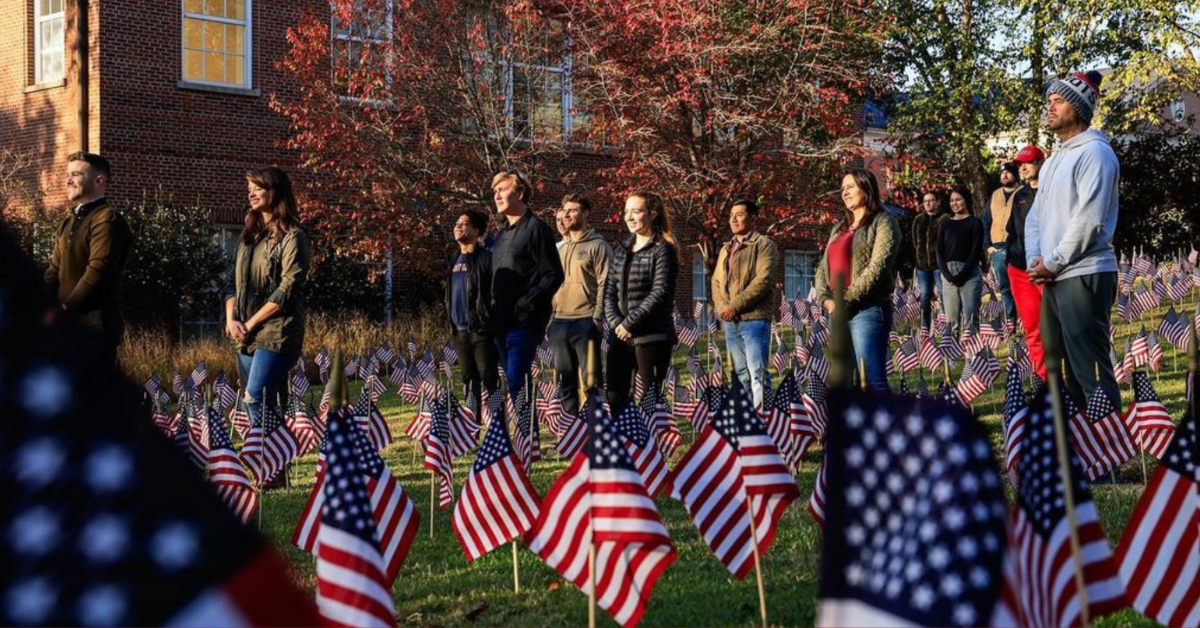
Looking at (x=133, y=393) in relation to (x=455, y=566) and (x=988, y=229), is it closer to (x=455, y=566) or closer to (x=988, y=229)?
(x=455, y=566)

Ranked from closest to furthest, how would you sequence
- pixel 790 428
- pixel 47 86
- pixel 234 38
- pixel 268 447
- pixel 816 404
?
pixel 790 428 → pixel 268 447 → pixel 816 404 → pixel 47 86 → pixel 234 38

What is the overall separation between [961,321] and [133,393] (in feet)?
53.4

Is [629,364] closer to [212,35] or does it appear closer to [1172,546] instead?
[1172,546]

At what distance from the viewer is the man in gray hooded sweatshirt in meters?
7.11

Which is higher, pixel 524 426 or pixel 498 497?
pixel 524 426

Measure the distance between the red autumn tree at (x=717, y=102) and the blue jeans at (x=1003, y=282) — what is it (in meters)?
3.39

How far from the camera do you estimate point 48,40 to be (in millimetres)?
24500

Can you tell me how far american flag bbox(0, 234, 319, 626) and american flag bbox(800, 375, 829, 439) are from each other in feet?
24.8

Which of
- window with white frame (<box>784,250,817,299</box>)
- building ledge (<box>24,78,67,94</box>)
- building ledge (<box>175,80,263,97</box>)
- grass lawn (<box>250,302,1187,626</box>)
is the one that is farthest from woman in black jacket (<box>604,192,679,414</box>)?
window with white frame (<box>784,250,817,299</box>)

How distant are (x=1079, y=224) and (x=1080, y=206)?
9cm

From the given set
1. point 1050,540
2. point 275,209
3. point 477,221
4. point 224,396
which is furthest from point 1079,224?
point 224,396

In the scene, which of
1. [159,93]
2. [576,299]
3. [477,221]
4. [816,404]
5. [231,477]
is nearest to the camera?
[231,477]

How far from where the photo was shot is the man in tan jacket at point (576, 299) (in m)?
10.6

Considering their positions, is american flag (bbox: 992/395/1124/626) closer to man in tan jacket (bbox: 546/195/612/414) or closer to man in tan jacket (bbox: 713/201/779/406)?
man in tan jacket (bbox: 713/201/779/406)
